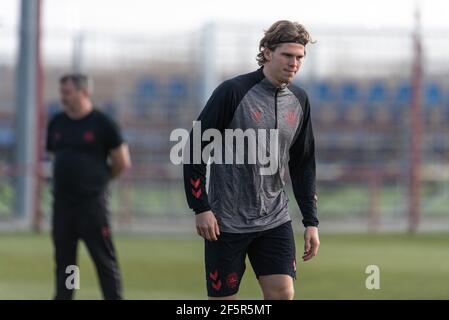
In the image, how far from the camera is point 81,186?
970 cm

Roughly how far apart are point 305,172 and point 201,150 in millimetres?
810

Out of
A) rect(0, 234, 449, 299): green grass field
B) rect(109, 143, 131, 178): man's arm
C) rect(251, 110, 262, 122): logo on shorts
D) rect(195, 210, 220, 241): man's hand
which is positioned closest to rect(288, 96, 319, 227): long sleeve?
rect(251, 110, 262, 122): logo on shorts

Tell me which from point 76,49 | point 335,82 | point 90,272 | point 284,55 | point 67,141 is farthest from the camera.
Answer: point 335,82

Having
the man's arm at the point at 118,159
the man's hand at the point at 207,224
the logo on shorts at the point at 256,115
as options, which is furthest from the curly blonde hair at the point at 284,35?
the man's arm at the point at 118,159

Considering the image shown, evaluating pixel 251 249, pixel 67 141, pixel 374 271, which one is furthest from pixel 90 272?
pixel 251 249

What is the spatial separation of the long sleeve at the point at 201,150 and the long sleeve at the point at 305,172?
612 millimetres

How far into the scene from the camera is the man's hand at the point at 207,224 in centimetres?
649

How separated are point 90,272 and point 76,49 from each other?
7989 mm

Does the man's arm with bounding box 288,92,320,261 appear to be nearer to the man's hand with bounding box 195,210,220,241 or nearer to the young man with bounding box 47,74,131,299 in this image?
the man's hand with bounding box 195,210,220,241

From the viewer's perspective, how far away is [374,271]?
46.0 ft

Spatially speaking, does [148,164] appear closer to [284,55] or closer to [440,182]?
[440,182]

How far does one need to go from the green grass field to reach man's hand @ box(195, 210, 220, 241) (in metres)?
4.71

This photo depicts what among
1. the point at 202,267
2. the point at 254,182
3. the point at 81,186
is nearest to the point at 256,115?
the point at 254,182
